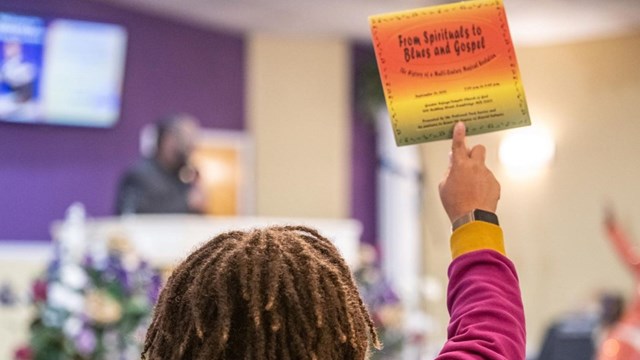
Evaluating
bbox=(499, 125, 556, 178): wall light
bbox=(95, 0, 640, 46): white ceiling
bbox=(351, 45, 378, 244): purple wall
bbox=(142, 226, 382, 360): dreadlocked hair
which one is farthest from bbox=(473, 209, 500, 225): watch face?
bbox=(351, 45, 378, 244): purple wall

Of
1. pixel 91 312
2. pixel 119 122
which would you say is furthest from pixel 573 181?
pixel 91 312

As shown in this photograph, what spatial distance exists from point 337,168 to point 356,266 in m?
3.70

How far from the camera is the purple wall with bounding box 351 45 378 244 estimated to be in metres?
7.68

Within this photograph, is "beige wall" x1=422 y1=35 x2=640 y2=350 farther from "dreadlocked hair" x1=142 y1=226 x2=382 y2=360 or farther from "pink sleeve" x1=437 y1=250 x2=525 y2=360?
"dreadlocked hair" x1=142 y1=226 x2=382 y2=360

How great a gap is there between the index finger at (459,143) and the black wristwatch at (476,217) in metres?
0.06

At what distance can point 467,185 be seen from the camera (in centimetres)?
115

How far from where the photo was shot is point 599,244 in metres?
7.30

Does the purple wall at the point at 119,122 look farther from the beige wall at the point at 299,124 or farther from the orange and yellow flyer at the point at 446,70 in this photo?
the orange and yellow flyer at the point at 446,70

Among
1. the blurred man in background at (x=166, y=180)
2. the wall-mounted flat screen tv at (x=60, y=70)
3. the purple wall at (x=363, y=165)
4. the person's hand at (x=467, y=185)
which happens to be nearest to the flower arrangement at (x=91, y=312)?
the person's hand at (x=467, y=185)

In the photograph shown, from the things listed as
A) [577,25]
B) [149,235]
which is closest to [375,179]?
[577,25]

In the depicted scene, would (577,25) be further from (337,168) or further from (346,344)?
(346,344)

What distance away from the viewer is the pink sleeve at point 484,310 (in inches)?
41.1

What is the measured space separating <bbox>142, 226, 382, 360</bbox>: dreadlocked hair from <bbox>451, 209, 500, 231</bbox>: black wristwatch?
188mm

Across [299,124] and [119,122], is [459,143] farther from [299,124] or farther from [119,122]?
[299,124]
